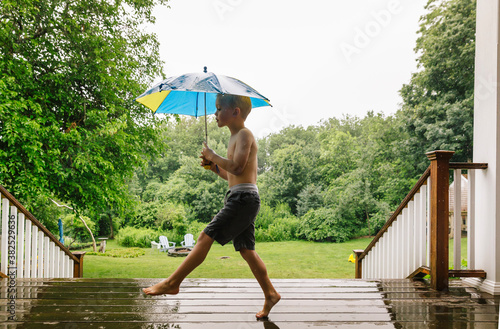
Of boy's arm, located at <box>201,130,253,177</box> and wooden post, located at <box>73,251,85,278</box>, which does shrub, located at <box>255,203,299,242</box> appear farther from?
boy's arm, located at <box>201,130,253,177</box>

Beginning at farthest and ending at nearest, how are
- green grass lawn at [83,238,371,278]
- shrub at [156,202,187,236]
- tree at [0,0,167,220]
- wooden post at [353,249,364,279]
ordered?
shrub at [156,202,187,236], green grass lawn at [83,238,371,278], tree at [0,0,167,220], wooden post at [353,249,364,279]

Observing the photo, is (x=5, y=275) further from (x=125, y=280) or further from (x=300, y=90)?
(x=300, y=90)

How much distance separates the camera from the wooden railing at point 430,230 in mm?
2859

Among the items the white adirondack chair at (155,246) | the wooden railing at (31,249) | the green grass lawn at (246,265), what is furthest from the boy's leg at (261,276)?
the white adirondack chair at (155,246)

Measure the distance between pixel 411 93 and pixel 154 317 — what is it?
15900mm

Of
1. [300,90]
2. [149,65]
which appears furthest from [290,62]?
[149,65]

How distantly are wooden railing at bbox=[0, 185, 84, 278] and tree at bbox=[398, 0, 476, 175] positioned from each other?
1356 cm

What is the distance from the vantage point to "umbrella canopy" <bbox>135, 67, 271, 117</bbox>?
7.04 feet

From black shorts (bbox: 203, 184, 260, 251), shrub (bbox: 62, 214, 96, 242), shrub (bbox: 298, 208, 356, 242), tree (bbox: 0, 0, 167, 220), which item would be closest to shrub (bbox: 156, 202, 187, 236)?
shrub (bbox: 62, 214, 96, 242)

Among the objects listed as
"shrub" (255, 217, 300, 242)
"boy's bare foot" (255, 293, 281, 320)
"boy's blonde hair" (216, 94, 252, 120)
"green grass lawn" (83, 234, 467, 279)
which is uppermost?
"boy's blonde hair" (216, 94, 252, 120)

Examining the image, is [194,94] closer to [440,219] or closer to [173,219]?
[440,219]

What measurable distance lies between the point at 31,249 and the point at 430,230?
12.3ft

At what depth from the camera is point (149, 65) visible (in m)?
9.16

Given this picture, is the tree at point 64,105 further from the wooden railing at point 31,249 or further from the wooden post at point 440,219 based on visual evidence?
the wooden post at point 440,219
